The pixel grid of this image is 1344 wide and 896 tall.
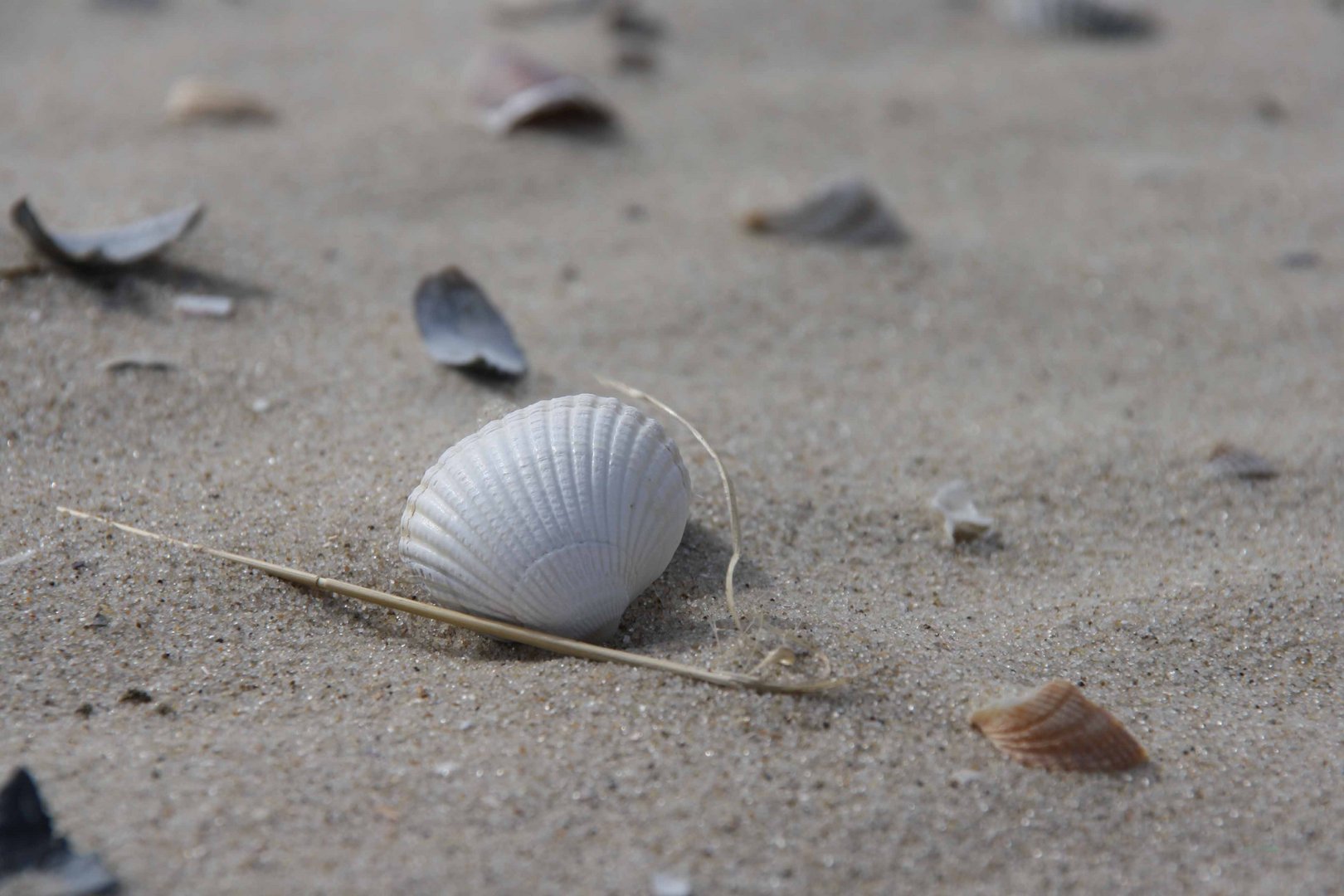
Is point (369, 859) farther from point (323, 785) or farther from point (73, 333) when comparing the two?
point (73, 333)

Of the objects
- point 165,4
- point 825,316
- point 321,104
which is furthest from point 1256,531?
point 165,4

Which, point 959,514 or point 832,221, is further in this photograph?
point 832,221

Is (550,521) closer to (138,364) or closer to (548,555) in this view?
(548,555)

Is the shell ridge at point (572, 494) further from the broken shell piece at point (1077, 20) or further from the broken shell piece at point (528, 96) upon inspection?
the broken shell piece at point (1077, 20)

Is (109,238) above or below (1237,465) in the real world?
above

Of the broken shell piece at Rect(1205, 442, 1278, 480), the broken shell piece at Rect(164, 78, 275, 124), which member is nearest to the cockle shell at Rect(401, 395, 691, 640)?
the broken shell piece at Rect(1205, 442, 1278, 480)

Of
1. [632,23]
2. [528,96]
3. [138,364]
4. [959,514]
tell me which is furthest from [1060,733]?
[632,23]

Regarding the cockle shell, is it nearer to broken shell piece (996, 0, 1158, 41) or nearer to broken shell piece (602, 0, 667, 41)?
broken shell piece (602, 0, 667, 41)
